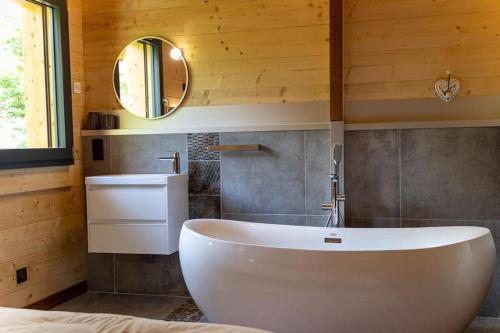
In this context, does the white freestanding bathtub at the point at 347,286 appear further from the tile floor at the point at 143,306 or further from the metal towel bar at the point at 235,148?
the metal towel bar at the point at 235,148

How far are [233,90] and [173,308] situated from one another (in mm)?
1570

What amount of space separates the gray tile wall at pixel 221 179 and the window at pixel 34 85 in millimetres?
309

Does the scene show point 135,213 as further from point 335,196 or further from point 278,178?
point 335,196

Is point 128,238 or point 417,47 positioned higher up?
point 417,47

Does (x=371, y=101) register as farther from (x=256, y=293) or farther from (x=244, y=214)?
(x=256, y=293)

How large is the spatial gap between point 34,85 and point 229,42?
4.54 ft

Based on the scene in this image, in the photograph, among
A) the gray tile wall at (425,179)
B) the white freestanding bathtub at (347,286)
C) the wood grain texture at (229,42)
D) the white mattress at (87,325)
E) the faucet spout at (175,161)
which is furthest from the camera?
the faucet spout at (175,161)

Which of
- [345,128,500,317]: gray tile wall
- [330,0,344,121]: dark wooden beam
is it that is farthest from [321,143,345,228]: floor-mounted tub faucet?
[330,0,344,121]: dark wooden beam

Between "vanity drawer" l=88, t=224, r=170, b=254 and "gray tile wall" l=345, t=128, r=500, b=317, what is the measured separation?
1266 millimetres

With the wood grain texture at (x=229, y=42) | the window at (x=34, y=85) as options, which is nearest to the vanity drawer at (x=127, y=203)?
the window at (x=34, y=85)

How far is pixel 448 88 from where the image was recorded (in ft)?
9.84

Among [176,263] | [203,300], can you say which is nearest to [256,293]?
[203,300]

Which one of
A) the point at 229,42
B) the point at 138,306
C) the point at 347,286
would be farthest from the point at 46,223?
the point at 347,286

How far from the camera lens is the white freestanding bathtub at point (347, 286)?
2143 mm
